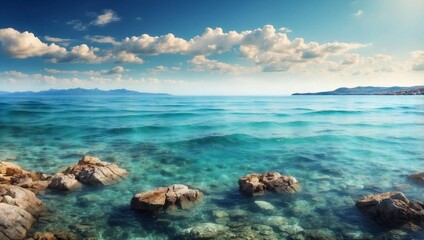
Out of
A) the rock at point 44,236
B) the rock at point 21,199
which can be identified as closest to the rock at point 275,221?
the rock at point 44,236

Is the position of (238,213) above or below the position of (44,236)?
below

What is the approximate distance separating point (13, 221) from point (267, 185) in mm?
11960

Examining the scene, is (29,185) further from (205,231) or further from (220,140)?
(220,140)

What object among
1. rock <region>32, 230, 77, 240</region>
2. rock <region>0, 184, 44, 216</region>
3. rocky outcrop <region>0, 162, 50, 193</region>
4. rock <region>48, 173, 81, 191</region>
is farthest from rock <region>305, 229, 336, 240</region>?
rocky outcrop <region>0, 162, 50, 193</region>

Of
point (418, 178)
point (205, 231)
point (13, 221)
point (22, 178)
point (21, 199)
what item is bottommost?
point (205, 231)

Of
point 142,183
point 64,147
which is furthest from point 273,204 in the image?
point 64,147

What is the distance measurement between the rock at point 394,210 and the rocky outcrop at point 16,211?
14383mm

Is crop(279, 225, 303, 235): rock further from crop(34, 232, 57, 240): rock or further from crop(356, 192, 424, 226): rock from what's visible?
crop(34, 232, 57, 240): rock

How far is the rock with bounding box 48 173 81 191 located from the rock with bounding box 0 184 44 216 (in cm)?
233

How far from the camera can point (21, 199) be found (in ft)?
43.7

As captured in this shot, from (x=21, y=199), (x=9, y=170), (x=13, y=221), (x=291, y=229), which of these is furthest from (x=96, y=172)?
(x=291, y=229)

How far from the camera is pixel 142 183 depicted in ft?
61.5

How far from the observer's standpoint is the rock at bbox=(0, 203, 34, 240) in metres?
10.9

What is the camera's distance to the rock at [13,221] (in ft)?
35.8
